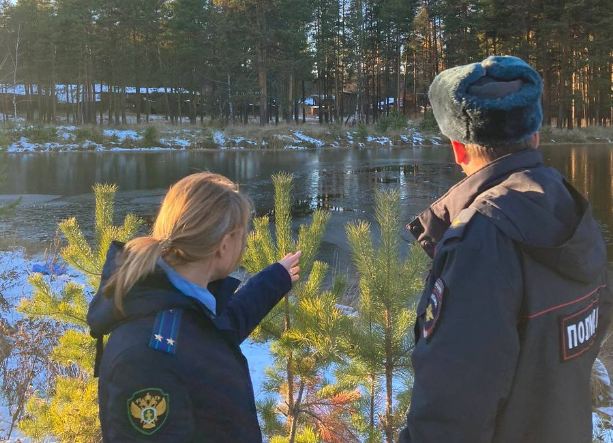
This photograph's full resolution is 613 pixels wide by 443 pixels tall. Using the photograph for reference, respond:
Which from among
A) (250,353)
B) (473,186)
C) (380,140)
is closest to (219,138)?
(380,140)

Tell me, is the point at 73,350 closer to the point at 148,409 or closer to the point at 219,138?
the point at 148,409

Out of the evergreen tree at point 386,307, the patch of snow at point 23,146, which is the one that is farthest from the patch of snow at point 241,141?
the evergreen tree at point 386,307

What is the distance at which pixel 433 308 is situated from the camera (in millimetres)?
1364

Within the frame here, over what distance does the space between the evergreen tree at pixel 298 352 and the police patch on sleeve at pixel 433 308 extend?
→ 4.50 feet

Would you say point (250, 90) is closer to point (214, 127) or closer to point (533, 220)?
point (214, 127)

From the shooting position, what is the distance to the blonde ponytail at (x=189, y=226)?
5.33 ft

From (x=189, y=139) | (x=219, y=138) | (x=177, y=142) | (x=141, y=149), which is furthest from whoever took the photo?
(x=219, y=138)

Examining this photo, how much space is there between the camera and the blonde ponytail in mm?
1624

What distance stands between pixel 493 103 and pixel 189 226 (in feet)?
2.74

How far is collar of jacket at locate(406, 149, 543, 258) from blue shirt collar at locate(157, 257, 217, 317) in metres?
0.62

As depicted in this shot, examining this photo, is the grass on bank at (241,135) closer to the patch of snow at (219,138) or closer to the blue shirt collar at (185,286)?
the patch of snow at (219,138)

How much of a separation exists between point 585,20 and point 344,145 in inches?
760

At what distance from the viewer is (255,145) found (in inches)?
1485

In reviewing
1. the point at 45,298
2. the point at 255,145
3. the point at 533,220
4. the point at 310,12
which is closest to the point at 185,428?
the point at 533,220
